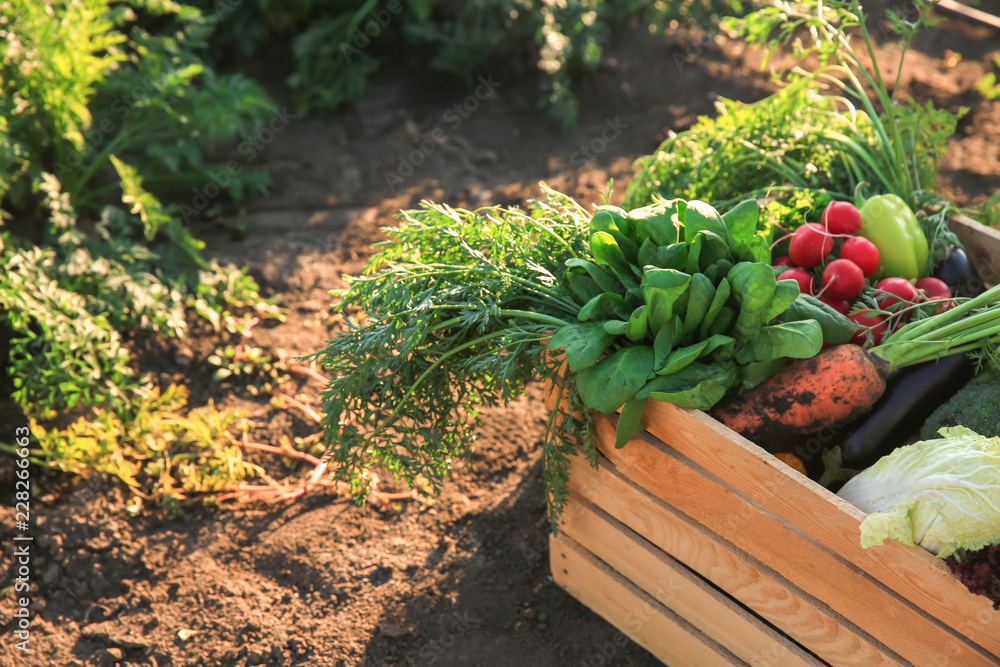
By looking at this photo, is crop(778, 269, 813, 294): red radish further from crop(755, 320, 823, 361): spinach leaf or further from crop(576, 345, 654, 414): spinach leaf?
crop(576, 345, 654, 414): spinach leaf

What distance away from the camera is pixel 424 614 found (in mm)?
2646

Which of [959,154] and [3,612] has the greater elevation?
[959,154]

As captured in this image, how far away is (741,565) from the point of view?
2.01 metres

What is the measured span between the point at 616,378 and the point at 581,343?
123 mm

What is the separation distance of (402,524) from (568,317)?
1.32 meters

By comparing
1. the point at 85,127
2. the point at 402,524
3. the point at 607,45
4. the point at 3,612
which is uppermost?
the point at 607,45

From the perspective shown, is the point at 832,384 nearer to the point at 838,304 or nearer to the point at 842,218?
the point at 838,304

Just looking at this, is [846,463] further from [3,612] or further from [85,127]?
[85,127]

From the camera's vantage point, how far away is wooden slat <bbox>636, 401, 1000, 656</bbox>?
5.31ft

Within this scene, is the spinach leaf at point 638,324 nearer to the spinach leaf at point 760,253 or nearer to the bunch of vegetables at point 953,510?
the spinach leaf at point 760,253

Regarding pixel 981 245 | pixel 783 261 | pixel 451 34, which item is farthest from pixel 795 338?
pixel 451 34

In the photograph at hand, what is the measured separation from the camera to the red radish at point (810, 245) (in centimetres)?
237

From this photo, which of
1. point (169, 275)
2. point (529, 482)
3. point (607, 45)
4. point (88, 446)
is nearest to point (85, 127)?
point (169, 275)

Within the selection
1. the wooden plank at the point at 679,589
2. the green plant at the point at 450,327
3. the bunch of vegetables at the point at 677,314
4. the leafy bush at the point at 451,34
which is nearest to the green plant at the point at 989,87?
the leafy bush at the point at 451,34
